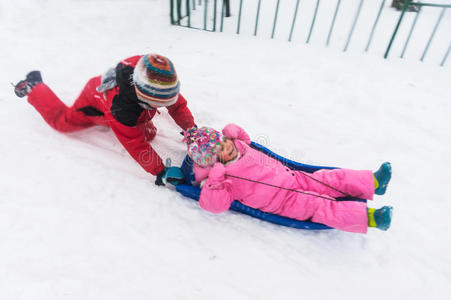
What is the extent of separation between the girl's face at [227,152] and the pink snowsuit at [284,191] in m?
0.05

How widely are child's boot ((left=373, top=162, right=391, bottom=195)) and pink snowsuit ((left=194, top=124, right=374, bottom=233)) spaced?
0.06 metres

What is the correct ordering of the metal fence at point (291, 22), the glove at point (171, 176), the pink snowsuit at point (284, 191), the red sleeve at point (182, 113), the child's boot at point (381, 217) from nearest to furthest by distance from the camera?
1. the child's boot at point (381, 217)
2. the pink snowsuit at point (284, 191)
3. the glove at point (171, 176)
4. the red sleeve at point (182, 113)
5. the metal fence at point (291, 22)

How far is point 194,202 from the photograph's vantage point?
82.0 inches

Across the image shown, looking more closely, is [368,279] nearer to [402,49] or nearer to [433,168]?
[433,168]

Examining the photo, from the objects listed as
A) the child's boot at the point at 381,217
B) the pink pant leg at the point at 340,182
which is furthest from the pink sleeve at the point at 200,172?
the child's boot at the point at 381,217

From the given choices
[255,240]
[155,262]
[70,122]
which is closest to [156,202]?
[155,262]

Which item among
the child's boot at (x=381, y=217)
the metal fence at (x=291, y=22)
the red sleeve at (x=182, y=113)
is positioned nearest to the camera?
the child's boot at (x=381, y=217)

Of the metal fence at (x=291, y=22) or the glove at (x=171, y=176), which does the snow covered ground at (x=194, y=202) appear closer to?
the glove at (x=171, y=176)

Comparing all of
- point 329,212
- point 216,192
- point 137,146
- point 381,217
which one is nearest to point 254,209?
point 216,192

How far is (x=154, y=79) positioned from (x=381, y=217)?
154 centimetres

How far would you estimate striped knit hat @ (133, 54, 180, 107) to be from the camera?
67.0 inches

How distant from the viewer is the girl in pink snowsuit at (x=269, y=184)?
5.96ft

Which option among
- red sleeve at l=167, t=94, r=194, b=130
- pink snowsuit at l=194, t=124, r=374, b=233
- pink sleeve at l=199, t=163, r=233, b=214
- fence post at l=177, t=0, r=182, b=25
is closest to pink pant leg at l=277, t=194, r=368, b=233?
pink snowsuit at l=194, t=124, r=374, b=233

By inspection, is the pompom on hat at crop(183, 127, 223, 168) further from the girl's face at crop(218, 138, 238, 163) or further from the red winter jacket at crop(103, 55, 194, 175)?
the red winter jacket at crop(103, 55, 194, 175)
